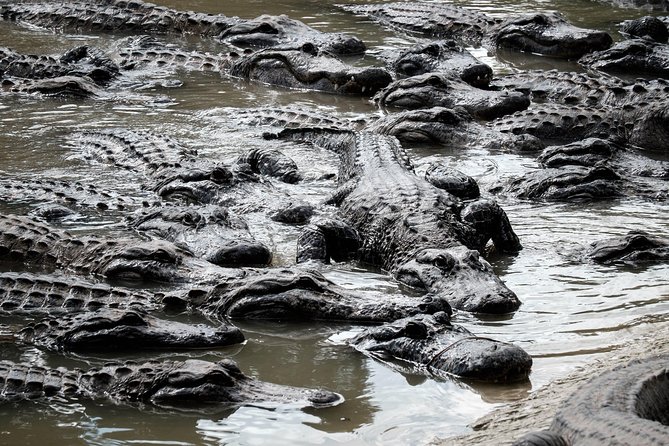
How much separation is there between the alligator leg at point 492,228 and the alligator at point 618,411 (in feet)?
10.4

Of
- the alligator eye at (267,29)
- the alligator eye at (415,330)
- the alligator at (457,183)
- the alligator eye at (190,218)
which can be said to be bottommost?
the alligator eye at (267,29)

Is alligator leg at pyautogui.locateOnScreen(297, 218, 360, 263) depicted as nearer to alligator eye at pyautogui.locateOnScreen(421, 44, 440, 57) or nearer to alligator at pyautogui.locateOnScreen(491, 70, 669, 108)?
alligator at pyautogui.locateOnScreen(491, 70, 669, 108)

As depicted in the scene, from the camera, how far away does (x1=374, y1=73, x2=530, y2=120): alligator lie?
12305 mm

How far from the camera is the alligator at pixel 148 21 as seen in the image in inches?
661

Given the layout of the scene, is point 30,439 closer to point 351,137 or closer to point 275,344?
point 275,344

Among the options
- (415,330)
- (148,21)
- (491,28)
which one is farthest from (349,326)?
(148,21)

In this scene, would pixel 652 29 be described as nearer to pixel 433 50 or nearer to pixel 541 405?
pixel 433 50

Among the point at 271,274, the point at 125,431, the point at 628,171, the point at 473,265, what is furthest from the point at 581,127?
the point at 125,431

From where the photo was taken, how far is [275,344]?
6.34 meters

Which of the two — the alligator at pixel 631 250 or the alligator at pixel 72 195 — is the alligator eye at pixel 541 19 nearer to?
the alligator at pixel 72 195

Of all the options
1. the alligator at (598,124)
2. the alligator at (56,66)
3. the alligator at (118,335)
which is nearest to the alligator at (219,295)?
the alligator at (118,335)

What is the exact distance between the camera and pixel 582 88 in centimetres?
1264

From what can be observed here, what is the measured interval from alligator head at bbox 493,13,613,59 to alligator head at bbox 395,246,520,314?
29.4 ft

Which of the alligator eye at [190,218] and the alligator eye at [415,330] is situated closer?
the alligator eye at [415,330]
